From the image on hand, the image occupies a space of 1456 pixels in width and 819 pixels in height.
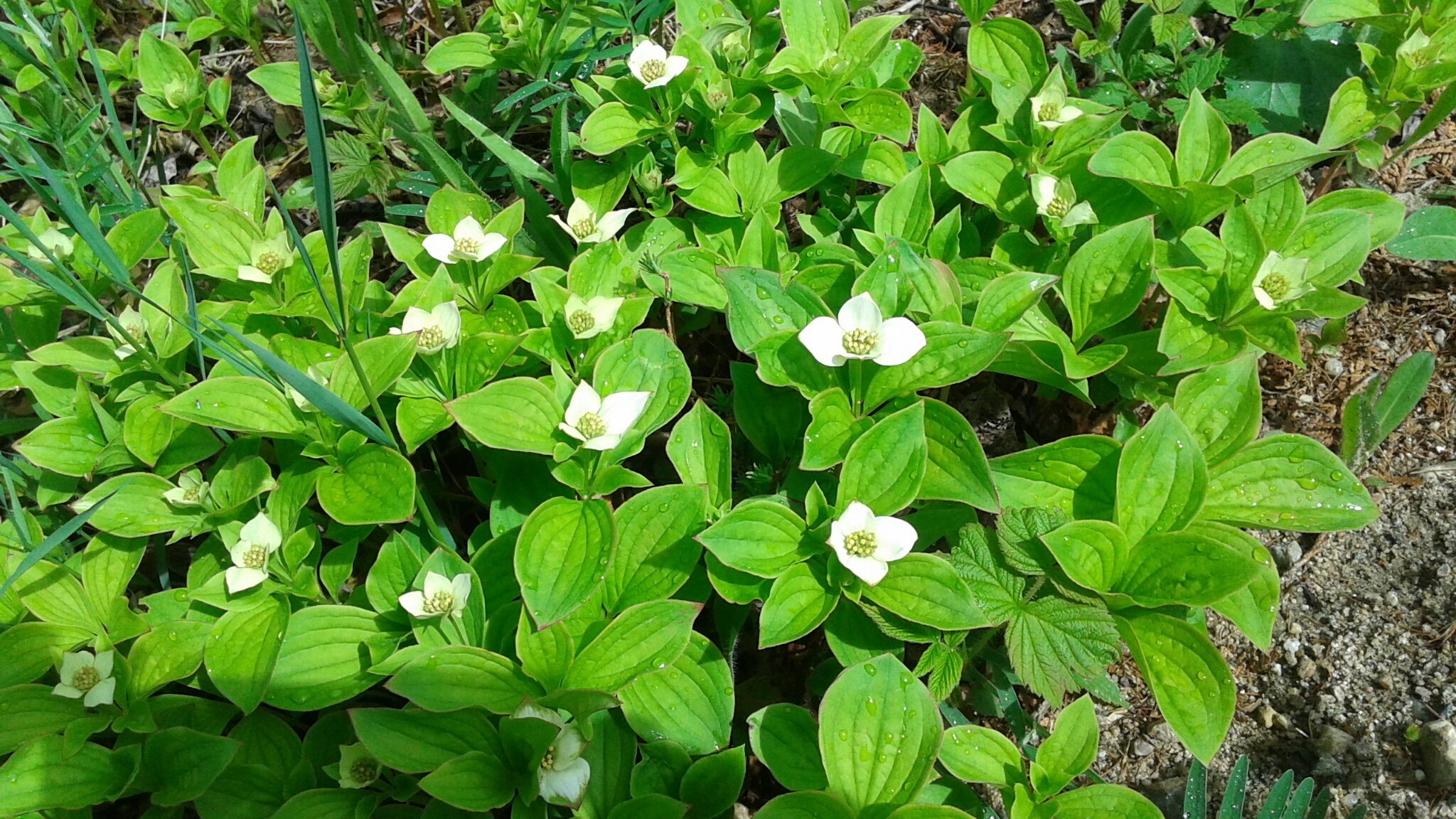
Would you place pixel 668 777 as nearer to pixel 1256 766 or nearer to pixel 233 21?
pixel 1256 766

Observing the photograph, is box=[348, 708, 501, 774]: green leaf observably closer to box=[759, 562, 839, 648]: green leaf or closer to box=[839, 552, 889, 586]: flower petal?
box=[759, 562, 839, 648]: green leaf

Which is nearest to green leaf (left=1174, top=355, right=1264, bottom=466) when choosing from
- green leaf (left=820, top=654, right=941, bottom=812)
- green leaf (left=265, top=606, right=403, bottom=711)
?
green leaf (left=820, top=654, right=941, bottom=812)

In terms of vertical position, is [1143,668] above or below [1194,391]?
below

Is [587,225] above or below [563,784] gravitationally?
above

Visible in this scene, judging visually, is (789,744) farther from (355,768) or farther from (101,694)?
(101,694)

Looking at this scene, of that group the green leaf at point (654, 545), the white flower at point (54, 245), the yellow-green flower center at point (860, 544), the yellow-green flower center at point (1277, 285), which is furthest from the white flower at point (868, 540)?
the white flower at point (54, 245)

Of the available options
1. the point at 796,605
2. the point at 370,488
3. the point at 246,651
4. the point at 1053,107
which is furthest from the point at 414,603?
the point at 1053,107

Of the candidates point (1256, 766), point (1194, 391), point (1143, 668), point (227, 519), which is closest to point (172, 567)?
point (227, 519)

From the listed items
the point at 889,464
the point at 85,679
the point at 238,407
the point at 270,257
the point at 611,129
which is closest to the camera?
the point at 889,464
